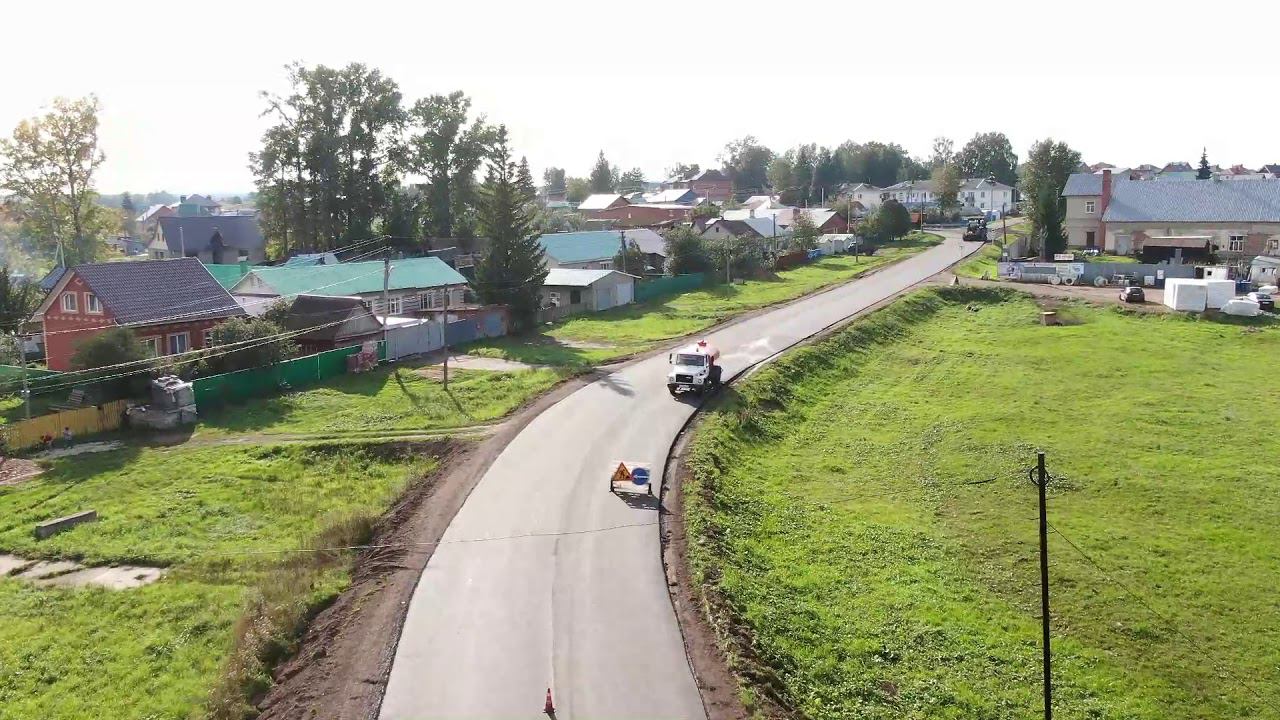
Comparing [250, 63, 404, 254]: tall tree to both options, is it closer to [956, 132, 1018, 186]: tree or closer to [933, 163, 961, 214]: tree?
[933, 163, 961, 214]: tree

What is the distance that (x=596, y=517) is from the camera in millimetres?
21969

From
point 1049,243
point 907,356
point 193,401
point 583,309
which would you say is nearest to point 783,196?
point 1049,243

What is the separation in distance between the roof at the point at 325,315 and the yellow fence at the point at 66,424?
9.09 meters

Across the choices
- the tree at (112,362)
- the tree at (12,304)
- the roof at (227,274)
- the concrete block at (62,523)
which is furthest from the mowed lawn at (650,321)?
the tree at (12,304)

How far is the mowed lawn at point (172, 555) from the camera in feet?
52.7

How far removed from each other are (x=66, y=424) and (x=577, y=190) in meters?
138

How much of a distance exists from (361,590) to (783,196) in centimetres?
13995

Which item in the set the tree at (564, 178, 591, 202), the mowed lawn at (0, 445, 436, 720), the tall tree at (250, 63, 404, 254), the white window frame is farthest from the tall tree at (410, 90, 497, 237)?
the tree at (564, 178, 591, 202)

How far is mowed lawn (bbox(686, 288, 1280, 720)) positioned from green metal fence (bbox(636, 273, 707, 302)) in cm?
2255

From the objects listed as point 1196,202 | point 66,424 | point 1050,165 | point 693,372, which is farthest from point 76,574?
point 1050,165

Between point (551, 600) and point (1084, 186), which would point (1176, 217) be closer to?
point (1084, 186)

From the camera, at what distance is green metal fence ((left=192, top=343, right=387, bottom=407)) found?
34.7 m

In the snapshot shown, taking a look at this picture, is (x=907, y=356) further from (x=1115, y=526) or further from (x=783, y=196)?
(x=783, y=196)

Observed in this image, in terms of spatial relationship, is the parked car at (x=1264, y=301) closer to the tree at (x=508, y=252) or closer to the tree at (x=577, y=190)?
the tree at (x=508, y=252)
